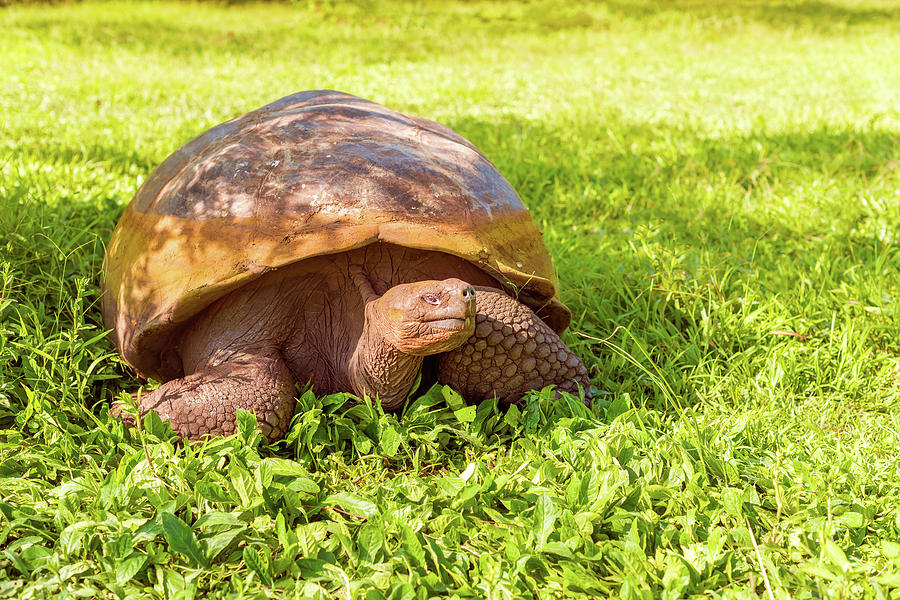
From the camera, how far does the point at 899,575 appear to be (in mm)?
1613

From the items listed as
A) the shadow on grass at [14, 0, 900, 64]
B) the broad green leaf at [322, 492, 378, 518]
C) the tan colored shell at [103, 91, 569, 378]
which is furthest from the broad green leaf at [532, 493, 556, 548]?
the shadow on grass at [14, 0, 900, 64]

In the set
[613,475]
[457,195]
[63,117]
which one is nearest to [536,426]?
[613,475]

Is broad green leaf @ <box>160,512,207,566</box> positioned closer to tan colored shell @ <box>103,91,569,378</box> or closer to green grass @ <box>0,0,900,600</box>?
green grass @ <box>0,0,900,600</box>

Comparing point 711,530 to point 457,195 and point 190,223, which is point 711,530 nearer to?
point 457,195

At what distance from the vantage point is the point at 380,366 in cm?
220

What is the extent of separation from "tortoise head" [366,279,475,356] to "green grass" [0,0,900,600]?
295 mm

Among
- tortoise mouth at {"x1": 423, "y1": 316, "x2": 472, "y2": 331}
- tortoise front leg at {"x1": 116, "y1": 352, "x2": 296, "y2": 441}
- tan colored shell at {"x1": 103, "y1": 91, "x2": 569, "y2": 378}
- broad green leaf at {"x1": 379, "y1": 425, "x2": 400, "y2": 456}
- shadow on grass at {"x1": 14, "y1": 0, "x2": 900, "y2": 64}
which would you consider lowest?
broad green leaf at {"x1": 379, "y1": 425, "x2": 400, "y2": 456}

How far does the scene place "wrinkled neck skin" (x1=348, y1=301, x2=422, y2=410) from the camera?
2.15 m

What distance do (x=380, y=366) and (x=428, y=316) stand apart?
30 cm

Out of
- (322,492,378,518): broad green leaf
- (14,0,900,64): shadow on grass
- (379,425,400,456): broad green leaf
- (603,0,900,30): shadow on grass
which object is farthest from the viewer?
(603,0,900,30): shadow on grass

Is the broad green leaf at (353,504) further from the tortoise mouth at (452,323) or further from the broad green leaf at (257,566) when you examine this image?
the tortoise mouth at (452,323)

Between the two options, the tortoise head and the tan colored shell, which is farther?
the tan colored shell

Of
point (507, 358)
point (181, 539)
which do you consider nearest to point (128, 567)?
point (181, 539)

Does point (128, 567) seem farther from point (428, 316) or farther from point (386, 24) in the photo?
point (386, 24)
